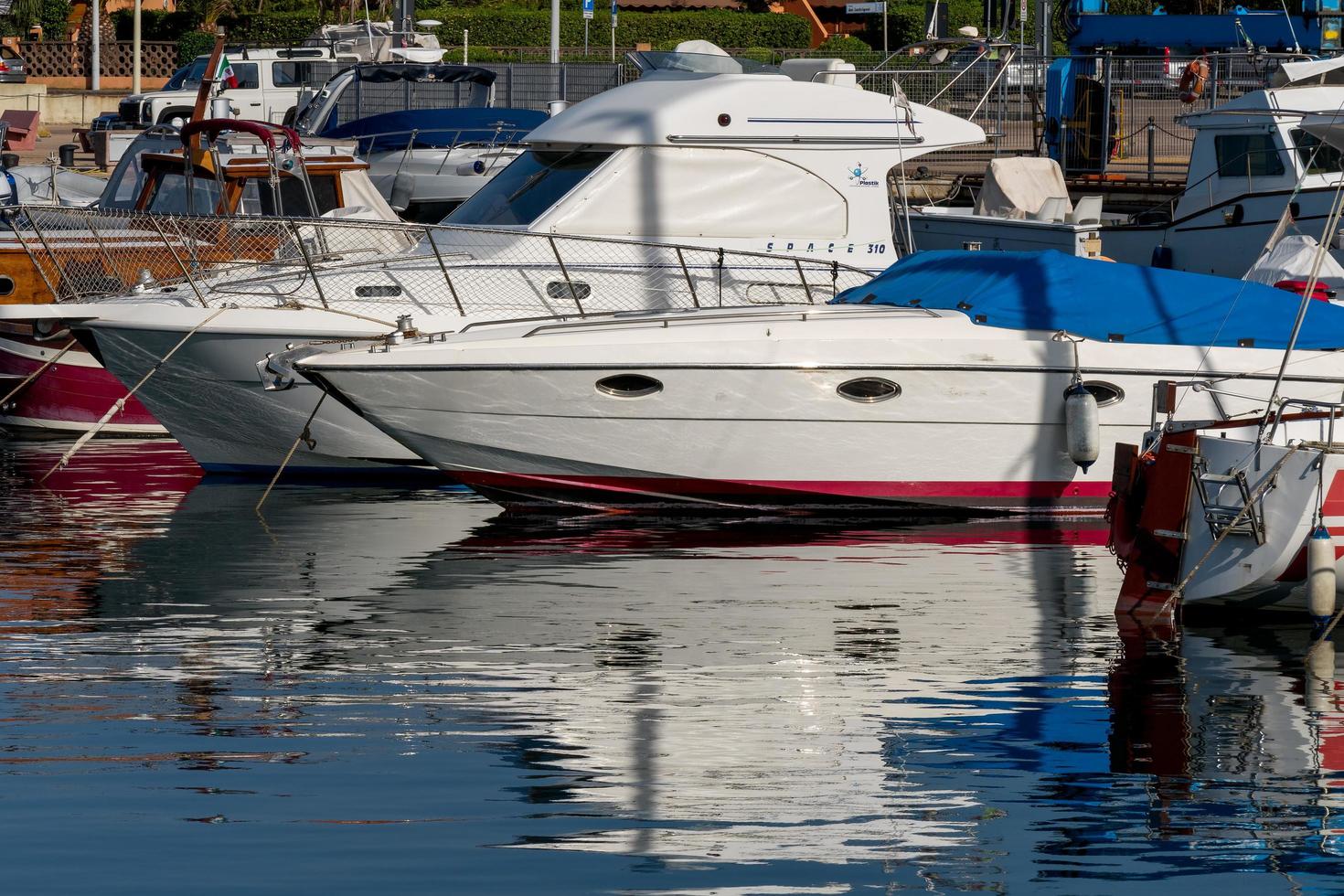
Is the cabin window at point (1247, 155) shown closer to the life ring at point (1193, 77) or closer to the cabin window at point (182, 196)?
the life ring at point (1193, 77)

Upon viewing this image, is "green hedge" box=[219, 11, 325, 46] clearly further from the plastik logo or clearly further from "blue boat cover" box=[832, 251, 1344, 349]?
"blue boat cover" box=[832, 251, 1344, 349]

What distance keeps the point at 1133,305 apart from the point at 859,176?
3.62m

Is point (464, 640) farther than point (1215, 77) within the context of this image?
No

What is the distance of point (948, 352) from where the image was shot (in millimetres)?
12336

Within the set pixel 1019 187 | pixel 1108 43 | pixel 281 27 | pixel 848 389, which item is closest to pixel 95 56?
pixel 281 27

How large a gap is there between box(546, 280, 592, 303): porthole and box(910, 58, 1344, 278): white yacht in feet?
18.8

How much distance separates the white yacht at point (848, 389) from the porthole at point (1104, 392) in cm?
1

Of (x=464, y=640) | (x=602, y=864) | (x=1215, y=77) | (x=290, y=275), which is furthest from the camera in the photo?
(x=1215, y=77)

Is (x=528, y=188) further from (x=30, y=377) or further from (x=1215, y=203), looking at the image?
(x=1215, y=203)

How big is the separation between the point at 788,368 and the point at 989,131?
65.7ft

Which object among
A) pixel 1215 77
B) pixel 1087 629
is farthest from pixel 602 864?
pixel 1215 77

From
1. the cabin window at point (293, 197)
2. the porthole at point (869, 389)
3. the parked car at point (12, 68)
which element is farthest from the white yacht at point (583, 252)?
the parked car at point (12, 68)

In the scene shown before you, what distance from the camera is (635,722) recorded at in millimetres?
8062

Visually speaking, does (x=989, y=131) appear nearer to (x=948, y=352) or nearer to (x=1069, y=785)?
(x=948, y=352)
